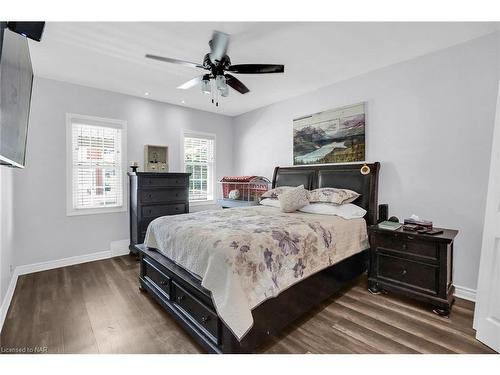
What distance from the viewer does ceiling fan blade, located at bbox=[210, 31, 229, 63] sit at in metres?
2.05

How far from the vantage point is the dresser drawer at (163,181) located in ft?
12.3

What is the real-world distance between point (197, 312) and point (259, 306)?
1.60 ft

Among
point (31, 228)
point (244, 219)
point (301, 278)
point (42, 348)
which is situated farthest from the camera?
point (31, 228)

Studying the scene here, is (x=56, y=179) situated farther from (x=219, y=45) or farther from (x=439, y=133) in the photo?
(x=439, y=133)

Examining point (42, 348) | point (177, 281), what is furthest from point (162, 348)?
point (42, 348)

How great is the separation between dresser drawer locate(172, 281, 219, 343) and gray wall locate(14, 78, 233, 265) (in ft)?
8.19

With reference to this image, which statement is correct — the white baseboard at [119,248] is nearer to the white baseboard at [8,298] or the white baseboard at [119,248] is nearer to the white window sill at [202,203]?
the white baseboard at [8,298]

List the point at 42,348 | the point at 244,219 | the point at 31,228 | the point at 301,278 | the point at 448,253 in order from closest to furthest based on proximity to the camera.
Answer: the point at 42,348 → the point at 301,278 → the point at 448,253 → the point at 244,219 → the point at 31,228

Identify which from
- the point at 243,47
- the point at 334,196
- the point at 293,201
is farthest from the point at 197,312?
the point at 243,47

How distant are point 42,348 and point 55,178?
2523 mm

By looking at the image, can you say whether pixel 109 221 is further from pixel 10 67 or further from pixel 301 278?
pixel 301 278

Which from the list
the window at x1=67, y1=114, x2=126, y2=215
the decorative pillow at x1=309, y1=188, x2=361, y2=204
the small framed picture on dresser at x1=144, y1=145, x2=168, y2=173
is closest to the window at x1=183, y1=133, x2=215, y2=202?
the small framed picture on dresser at x1=144, y1=145, x2=168, y2=173

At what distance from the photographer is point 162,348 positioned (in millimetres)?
1767

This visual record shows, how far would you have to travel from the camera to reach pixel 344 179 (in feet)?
10.8
